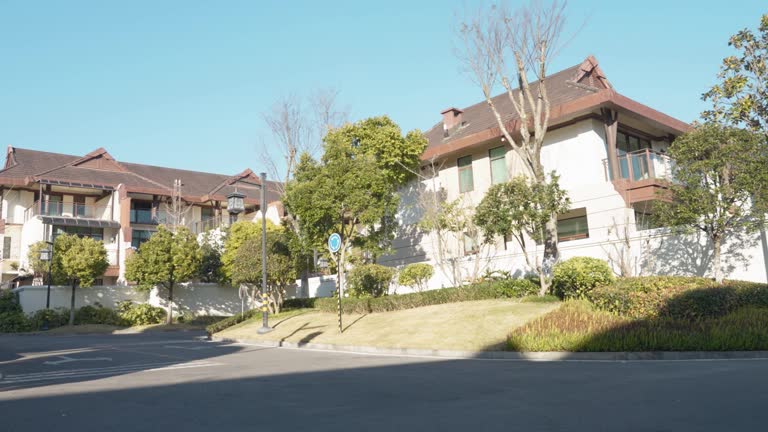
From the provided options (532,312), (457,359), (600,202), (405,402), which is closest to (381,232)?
(600,202)

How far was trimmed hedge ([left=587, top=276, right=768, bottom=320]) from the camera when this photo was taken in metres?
12.8

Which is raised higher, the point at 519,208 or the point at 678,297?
the point at 519,208

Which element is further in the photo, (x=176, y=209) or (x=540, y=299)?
(x=176, y=209)

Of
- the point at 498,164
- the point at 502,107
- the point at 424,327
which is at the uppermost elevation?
the point at 502,107

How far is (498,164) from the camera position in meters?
26.5

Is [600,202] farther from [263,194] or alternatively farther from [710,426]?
[710,426]

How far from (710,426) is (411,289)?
2110 centimetres

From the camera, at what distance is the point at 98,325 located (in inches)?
1214

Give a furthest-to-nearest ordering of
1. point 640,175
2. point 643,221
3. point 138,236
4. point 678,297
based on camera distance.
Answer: point 138,236 → point 643,221 → point 640,175 → point 678,297

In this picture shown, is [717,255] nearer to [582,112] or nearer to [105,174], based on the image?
[582,112]

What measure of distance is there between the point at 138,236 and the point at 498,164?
1094 inches

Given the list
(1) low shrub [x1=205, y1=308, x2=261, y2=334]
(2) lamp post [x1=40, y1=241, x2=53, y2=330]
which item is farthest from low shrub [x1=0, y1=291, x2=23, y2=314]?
(1) low shrub [x1=205, y1=308, x2=261, y2=334]

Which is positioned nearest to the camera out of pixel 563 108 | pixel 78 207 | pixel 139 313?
pixel 563 108

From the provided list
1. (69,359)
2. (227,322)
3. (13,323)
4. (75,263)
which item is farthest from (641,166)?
(13,323)
